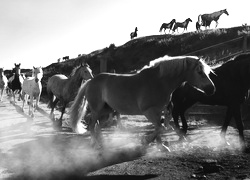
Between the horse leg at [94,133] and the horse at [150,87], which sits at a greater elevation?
the horse at [150,87]

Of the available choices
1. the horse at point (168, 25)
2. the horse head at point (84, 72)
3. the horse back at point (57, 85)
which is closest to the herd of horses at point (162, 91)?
the horse head at point (84, 72)

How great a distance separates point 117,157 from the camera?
539 centimetres

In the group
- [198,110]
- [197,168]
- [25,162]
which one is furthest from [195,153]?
[198,110]

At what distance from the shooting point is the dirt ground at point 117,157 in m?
4.32

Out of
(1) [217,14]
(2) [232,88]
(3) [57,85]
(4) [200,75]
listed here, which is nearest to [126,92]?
(4) [200,75]

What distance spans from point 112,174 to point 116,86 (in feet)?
6.88

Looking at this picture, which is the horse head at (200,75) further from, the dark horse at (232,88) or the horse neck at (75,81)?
the horse neck at (75,81)

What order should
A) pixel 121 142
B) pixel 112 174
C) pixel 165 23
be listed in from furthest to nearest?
1. pixel 165 23
2. pixel 121 142
3. pixel 112 174

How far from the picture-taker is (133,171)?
445cm

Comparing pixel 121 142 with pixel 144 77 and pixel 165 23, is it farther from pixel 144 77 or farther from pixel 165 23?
pixel 165 23

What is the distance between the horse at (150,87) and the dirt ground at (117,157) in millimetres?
505

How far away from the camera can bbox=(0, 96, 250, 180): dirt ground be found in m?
4.32

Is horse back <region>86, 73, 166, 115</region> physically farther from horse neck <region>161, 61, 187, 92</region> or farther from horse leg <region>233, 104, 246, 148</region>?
horse leg <region>233, 104, 246, 148</region>

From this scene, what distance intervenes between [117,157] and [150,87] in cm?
151
